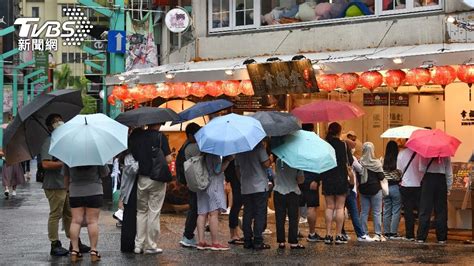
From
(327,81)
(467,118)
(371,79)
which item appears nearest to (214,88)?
(327,81)

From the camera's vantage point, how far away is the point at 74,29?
39.1 metres

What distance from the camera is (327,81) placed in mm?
18203

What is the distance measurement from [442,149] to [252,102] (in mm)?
7441

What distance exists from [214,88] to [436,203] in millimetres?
6508

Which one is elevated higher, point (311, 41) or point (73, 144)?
point (311, 41)

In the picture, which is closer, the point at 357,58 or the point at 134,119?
the point at 134,119

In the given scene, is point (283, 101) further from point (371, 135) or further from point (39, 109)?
point (39, 109)

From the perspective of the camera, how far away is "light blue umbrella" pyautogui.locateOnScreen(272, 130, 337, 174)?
13.3m

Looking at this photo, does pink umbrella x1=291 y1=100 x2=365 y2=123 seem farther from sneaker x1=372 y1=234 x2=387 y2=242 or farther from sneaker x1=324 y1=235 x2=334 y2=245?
sneaker x1=324 y1=235 x2=334 y2=245

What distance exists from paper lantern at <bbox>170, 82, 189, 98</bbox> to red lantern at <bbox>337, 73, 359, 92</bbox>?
14.3 feet

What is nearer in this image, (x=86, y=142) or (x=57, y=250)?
(x=86, y=142)

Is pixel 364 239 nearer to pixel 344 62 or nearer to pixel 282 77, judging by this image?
pixel 344 62

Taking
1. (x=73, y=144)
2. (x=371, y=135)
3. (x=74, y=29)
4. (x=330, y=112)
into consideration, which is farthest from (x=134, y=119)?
(x=74, y=29)

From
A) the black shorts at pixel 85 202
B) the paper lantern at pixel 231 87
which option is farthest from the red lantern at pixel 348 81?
the black shorts at pixel 85 202
